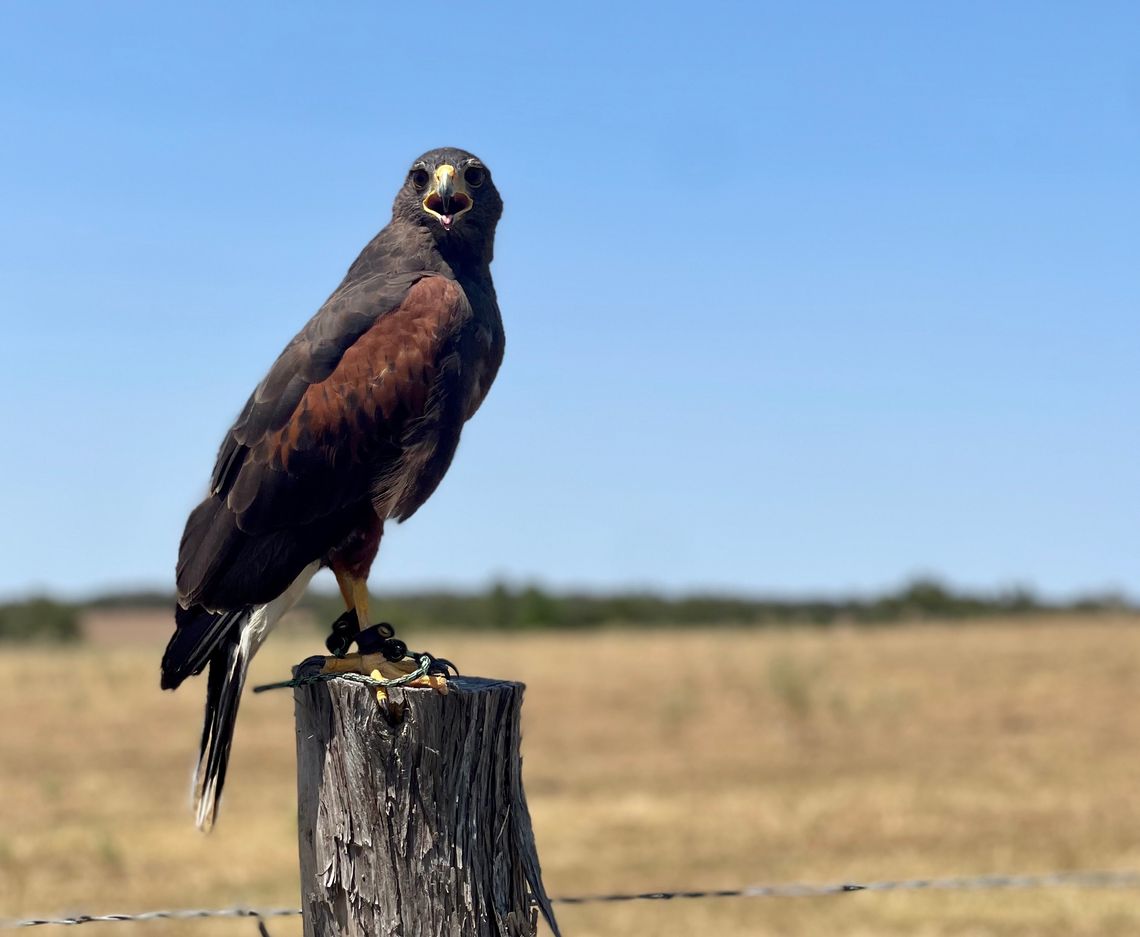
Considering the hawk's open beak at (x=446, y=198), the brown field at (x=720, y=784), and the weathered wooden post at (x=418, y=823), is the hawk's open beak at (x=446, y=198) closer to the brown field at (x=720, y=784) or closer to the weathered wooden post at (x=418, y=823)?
the weathered wooden post at (x=418, y=823)

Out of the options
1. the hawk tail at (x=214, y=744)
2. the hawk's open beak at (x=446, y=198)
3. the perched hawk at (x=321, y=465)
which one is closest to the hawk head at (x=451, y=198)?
the hawk's open beak at (x=446, y=198)

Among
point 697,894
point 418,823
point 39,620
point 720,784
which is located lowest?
point 720,784

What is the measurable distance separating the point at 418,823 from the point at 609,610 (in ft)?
196

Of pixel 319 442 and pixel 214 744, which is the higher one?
pixel 319 442

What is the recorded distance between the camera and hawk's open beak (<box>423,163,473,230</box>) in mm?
4641

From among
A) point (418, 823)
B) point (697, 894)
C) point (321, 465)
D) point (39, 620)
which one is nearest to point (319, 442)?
point (321, 465)

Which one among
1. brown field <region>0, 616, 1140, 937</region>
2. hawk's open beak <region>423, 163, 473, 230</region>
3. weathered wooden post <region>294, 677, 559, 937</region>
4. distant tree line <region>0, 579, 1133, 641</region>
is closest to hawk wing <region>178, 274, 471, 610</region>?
hawk's open beak <region>423, 163, 473, 230</region>

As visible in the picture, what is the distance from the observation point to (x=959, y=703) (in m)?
25.3

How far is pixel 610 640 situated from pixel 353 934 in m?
37.5

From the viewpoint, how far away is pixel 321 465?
425 centimetres

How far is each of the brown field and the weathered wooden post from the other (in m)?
8.29

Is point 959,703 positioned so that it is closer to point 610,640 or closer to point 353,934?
point 610,640

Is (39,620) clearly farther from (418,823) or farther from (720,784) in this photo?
(418,823)

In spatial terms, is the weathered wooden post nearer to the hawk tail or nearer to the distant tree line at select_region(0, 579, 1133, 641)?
the hawk tail
